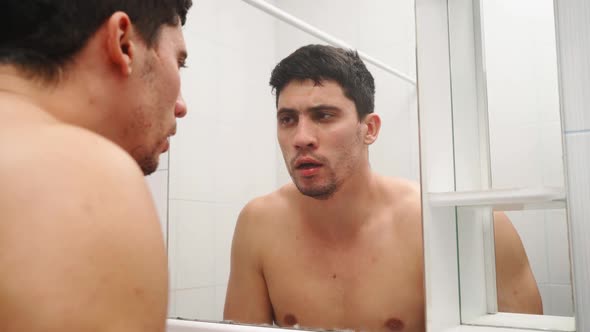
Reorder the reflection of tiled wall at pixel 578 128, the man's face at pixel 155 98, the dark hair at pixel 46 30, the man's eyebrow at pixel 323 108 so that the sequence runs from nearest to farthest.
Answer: the dark hair at pixel 46 30, the man's face at pixel 155 98, the reflection of tiled wall at pixel 578 128, the man's eyebrow at pixel 323 108

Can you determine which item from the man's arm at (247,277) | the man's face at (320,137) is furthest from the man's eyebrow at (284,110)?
the man's arm at (247,277)

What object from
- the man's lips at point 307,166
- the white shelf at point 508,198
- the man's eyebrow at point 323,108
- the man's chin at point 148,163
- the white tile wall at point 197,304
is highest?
the man's eyebrow at point 323,108

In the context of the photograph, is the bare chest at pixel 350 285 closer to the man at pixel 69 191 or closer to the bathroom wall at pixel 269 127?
the bathroom wall at pixel 269 127

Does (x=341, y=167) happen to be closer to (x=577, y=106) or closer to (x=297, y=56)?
(x=297, y=56)

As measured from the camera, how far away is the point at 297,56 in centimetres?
129

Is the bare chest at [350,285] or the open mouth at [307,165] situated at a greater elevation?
the open mouth at [307,165]

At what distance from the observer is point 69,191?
49cm

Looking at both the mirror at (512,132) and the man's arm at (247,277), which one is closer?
the mirror at (512,132)

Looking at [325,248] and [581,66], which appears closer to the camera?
[581,66]

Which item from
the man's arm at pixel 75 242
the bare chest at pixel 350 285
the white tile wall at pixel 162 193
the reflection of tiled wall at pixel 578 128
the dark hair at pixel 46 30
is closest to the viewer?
the man's arm at pixel 75 242

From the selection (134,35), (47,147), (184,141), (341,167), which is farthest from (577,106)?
(184,141)

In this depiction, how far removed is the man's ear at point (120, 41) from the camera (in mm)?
710

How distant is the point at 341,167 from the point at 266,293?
1.14 feet

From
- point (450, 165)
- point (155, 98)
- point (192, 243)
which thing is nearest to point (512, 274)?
point (450, 165)
